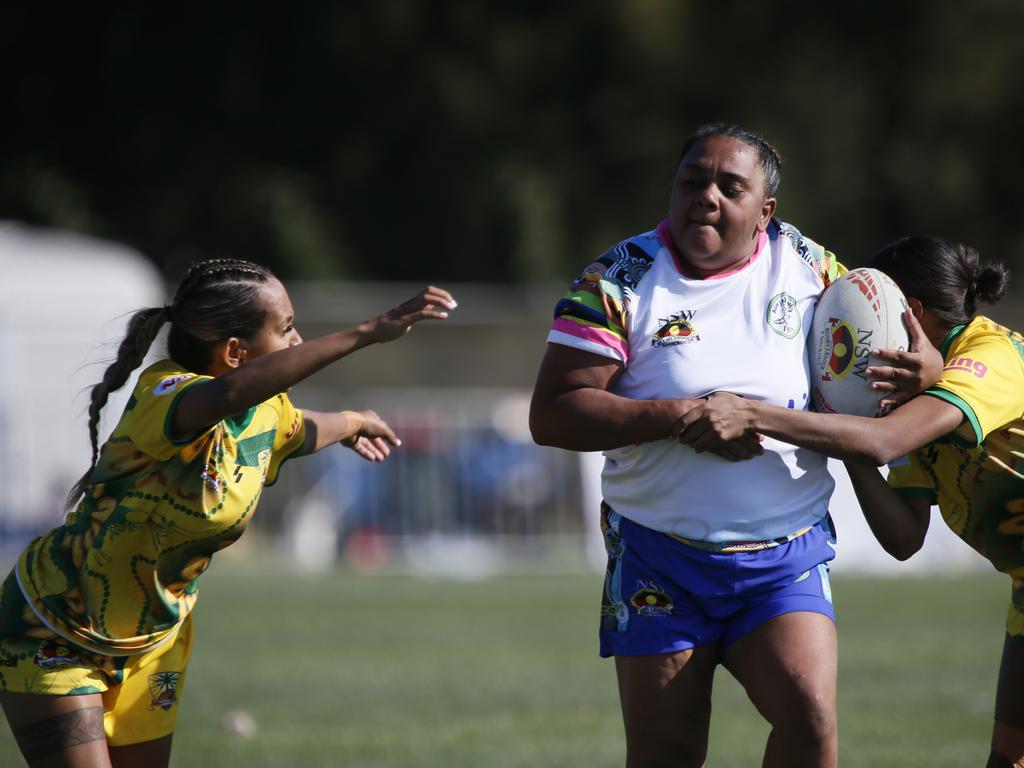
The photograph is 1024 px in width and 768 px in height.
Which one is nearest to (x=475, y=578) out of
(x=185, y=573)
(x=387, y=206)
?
(x=185, y=573)

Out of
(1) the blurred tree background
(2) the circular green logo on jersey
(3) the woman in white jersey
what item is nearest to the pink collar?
(3) the woman in white jersey

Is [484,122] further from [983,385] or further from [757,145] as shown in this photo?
Result: [983,385]

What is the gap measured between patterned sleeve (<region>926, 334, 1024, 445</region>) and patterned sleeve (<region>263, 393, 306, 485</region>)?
1956 mm

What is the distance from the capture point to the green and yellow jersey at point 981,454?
13.8ft

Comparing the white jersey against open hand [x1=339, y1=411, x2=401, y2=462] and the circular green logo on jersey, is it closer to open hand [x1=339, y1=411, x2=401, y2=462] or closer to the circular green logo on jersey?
the circular green logo on jersey

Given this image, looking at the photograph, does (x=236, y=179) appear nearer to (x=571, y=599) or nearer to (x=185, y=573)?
(x=571, y=599)

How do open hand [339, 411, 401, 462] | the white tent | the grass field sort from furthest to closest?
the white tent < the grass field < open hand [339, 411, 401, 462]

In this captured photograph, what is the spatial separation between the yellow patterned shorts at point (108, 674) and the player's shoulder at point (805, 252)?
84.5 inches

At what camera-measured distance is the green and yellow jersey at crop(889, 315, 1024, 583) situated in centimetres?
420

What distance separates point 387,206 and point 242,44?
189 inches

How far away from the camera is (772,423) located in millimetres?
3996

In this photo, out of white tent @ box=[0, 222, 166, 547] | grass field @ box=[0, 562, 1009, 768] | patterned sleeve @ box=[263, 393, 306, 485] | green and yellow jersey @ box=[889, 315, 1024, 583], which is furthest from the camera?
white tent @ box=[0, 222, 166, 547]

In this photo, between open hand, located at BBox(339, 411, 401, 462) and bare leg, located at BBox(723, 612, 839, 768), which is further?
open hand, located at BBox(339, 411, 401, 462)

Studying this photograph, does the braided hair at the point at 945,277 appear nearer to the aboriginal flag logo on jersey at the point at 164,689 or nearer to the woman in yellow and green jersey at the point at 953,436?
the woman in yellow and green jersey at the point at 953,436
